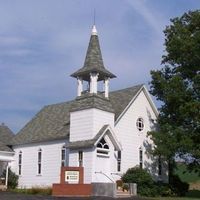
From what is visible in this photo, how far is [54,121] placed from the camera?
43594mm

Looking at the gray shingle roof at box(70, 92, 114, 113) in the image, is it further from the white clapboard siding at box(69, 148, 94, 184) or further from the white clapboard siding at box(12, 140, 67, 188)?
the white clapboard siding at box(12, 140, 67, 188)

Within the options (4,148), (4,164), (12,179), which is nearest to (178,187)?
(12,179)

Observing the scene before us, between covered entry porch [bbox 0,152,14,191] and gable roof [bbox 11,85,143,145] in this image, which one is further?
covered entry porch [bbox 0,152,14,191]

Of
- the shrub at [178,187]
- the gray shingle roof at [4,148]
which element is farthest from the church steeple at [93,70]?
the gray shingle roof at [4,148]

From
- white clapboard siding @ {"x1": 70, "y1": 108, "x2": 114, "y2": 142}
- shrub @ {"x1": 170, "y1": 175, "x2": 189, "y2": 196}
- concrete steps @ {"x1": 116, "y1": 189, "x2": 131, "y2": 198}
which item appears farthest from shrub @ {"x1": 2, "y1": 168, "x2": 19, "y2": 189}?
shrub @ {"x1": 170, "y1": 175, "x2": 189, "y2": 196}

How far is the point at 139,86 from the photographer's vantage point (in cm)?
4097

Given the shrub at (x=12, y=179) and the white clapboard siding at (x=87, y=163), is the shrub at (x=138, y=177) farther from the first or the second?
the shrub at (x=12, y=179)

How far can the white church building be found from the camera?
3491 cm

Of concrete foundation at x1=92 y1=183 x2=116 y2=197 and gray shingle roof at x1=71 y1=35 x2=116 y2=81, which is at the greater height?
gray shingle roof at x1=71 y1=35 x2=116 y2=81

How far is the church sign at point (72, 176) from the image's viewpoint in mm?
30906

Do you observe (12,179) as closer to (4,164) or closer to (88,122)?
(4,164)

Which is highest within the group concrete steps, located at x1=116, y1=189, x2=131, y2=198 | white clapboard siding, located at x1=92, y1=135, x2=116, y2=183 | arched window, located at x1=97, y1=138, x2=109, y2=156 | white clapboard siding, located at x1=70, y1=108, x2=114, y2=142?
white clapboard siding, located at x1=70, y1=108, x2=114, y2=142

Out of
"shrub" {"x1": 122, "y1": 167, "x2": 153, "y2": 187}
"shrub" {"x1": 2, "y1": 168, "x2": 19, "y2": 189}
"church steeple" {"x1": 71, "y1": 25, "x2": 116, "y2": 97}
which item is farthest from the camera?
"shrub" {"x1": 2, "y1": 168, "x2": 19, "y2": 189}

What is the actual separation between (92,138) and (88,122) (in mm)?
1367
